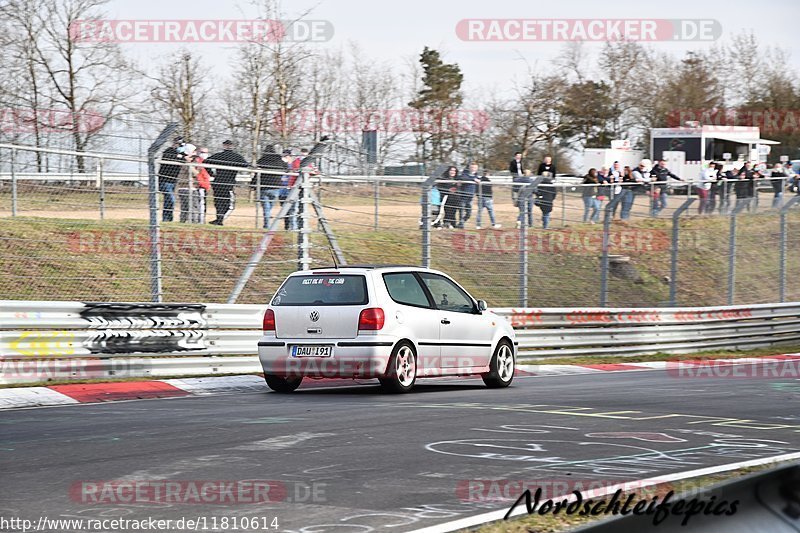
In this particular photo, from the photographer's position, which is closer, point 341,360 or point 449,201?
point 341,360

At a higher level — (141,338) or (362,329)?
(362,329)

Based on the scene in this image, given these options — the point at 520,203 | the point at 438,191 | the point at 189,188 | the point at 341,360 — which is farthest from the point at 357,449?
the point at 520,203

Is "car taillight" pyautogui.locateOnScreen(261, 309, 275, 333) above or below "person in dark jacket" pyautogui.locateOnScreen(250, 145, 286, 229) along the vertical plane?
below

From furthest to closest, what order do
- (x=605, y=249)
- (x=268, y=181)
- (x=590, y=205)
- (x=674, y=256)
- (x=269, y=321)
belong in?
(x=674, y=256) < (x=590, y=205) < (x=605, y=249) < (x=268, y=181) < (x=269, y=321)

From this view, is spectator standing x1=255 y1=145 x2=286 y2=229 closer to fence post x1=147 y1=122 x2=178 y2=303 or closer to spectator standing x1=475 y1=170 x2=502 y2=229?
fence post x1=147 y1=122 x2=178 y2=303

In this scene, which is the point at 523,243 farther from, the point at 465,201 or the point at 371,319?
the point at 371,319

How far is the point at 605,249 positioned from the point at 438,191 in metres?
4.08

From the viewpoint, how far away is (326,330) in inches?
480

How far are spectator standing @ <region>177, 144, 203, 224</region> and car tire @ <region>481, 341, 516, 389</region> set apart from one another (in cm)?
480

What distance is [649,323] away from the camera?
67.9 feet

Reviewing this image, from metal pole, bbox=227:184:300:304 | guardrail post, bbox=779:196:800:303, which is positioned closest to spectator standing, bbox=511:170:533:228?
metal pole, bbox=227:184:300:304

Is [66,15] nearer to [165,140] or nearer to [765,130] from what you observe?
[165,140]

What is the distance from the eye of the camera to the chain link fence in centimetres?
1546

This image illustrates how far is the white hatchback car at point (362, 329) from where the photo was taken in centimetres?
1205
